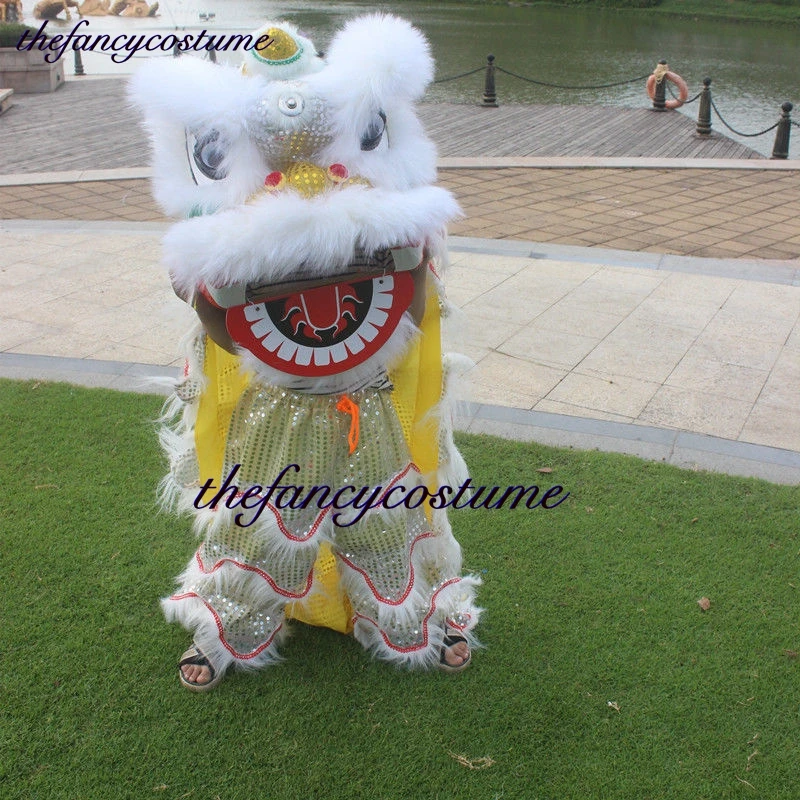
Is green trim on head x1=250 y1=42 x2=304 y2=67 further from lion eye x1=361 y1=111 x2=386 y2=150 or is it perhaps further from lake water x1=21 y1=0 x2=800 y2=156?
lake water x1=21 y1=0 x2=800 y2=156

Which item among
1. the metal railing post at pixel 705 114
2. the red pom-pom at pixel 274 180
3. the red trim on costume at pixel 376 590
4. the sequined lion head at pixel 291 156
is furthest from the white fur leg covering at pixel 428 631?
the metal railing post at pixel 705 114

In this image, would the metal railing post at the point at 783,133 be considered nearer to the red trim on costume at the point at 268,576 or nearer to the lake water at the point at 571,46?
the lake water at the point at 571,46

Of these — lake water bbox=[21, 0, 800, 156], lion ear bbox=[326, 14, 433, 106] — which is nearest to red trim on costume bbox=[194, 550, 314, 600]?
lion ear bbox=[326, 14, 433, 106]

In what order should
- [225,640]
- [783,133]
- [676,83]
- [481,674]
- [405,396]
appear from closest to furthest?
1. [405,396]
2. [225,640]
3. [481,674]
4. [783,133]
5. [676,83]

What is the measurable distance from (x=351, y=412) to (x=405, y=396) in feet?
0.64

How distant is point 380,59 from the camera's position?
6.29 feet

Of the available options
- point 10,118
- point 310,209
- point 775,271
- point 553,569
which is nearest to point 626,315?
point 775,271

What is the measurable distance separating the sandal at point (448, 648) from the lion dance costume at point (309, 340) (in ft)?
0.08

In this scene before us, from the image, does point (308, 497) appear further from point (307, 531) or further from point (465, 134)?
point (465, 134)

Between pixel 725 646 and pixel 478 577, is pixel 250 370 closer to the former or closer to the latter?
pixel 478 577

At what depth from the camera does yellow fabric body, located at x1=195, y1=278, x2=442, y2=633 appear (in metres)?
2.26

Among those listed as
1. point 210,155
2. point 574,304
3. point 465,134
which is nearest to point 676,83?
point 465,134

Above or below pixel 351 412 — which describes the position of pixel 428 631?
below

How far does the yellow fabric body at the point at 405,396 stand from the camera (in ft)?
7.41
